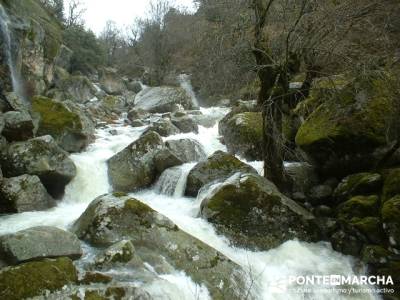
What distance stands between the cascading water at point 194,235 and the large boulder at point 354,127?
2161mm

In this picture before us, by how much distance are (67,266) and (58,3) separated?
108ft

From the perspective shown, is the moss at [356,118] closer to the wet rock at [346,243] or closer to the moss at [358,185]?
the moss at [358,185]

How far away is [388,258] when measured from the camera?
677 cm

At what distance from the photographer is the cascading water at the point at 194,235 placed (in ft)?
20.0

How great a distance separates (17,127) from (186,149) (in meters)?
4.80

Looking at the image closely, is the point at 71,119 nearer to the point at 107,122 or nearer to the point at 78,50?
the point at 107,122

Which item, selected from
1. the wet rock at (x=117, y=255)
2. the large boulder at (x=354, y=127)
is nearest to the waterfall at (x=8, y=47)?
the wet rock at (x=117, y=255)

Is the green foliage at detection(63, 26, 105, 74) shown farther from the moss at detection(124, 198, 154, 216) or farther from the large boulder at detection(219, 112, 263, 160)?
the moss at detection(124, 198, 154, 216)

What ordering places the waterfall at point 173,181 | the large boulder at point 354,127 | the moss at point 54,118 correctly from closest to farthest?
1. the large boulder at point 354,127
2. the waterfall at point 173,181
3. the moss at point 54,118

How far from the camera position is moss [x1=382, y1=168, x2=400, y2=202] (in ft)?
25.0

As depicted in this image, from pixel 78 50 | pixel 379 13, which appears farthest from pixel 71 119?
pixel 78 50

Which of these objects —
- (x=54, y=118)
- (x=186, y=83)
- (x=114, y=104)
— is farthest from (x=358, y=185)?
(x=186, y=83)

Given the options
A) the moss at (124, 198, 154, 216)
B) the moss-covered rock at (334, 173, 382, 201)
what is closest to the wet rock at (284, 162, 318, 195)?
the moss-covered rock at (334, 173, 382, 201)

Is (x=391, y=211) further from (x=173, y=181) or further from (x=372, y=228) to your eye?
(x=173, y=181)
